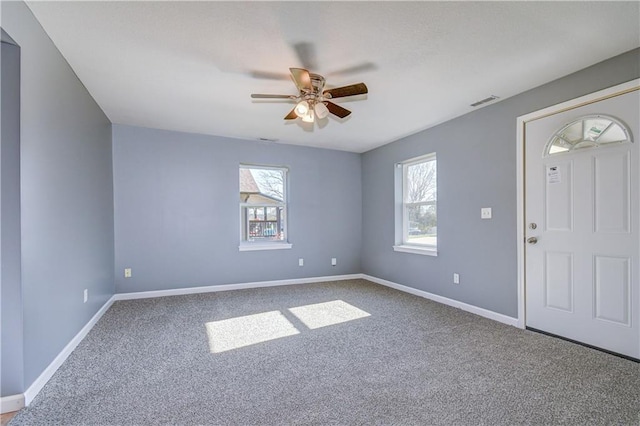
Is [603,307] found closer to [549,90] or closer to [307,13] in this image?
[549,90]

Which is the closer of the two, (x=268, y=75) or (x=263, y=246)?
(x=268, y=75)

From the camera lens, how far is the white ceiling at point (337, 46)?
1.83m

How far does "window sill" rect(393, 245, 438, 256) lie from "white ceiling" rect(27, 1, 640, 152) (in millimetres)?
1855

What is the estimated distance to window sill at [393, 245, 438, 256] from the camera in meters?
4.08

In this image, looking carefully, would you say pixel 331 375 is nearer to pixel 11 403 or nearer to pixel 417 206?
pixel 11 403

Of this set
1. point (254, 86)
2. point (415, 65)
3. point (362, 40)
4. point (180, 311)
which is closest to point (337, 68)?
point (362, 40)

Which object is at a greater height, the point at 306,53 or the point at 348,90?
the point at 306,53

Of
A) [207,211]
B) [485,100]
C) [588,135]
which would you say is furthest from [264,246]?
[588,135]

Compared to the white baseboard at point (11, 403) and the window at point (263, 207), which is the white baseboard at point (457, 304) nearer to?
the window at point (263, 207)

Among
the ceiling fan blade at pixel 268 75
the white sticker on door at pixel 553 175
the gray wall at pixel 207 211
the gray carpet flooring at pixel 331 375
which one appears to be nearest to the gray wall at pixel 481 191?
the white sticker on door at pixel 553 175

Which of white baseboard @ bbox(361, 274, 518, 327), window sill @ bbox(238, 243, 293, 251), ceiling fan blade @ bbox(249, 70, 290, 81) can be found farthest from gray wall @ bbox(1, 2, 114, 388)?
white baseboard @ bbox(361, 274, 518, 327)

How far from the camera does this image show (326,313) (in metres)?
3.48

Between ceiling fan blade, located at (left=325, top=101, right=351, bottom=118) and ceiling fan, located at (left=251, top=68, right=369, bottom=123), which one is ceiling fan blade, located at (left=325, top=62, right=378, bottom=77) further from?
ceiling fan blade, located at (left=325, top=101, right=351, bottom=118)

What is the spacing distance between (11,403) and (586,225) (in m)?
4.20
